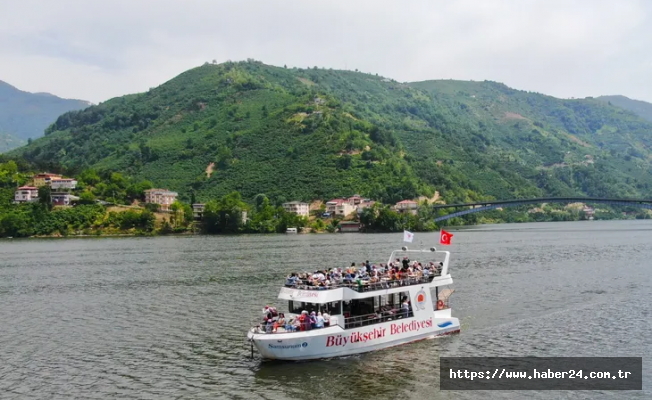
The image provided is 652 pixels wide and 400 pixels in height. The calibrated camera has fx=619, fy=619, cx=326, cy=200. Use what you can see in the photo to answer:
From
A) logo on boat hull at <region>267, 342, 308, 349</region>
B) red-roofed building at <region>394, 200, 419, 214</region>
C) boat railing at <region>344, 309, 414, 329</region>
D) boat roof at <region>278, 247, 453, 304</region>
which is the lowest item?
logo on boat hull at <region>267, 342, 308, 349</region>

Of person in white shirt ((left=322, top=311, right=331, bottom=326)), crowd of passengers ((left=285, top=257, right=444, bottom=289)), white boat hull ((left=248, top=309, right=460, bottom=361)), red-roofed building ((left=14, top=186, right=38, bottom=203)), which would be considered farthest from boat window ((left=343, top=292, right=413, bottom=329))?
red-roofed building ((left=14, top=186, right=38, bottom=203))

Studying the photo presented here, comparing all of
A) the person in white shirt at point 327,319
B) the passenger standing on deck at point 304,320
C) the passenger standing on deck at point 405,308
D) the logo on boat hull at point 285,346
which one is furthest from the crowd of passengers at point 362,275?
the logo on boat hull at point 285,346

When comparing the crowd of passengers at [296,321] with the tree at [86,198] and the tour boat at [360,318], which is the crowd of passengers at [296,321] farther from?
the tree at [86,198]

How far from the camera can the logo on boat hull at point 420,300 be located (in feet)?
111

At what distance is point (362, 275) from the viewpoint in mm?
33156

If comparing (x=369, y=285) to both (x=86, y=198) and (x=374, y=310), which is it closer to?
(x=374, y=310)

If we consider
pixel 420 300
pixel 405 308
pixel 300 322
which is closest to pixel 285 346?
pixel 300 322

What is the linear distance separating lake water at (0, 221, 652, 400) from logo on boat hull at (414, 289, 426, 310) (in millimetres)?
2082

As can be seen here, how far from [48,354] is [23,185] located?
13968 centimetres

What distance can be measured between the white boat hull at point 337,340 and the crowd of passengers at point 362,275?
228 centimetres

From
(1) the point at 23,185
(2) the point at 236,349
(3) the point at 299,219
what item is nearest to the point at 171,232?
(3) the point at 299,219

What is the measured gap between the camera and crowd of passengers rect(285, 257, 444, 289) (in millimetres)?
31328

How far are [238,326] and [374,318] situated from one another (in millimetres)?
11083

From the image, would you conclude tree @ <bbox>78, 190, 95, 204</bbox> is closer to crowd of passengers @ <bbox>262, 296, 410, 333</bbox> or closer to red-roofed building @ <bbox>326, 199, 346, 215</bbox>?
red-roofed building @ <bbox>326, 199, 346, 215</bbox>
